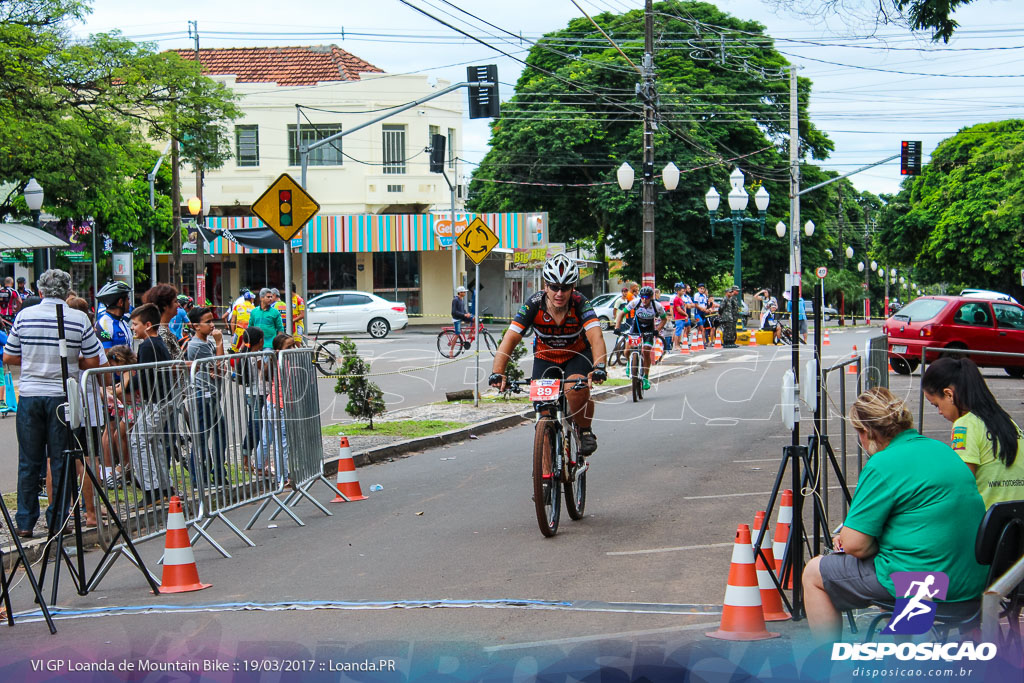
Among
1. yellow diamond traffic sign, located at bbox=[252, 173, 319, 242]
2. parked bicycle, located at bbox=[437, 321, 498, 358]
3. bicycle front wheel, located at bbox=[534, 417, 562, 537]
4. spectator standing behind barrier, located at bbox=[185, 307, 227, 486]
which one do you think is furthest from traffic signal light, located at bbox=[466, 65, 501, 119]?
bicycle front wheel, located at bbox=[534, 417, 562, 537]

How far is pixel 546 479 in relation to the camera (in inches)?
316

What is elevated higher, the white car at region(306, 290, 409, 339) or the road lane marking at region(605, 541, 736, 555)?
the white car at region(306, 290, 409, 339)

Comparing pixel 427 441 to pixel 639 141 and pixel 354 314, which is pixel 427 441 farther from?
pixel 639 141

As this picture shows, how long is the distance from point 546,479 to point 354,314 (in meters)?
29.7

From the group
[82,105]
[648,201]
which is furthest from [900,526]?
[82,105]

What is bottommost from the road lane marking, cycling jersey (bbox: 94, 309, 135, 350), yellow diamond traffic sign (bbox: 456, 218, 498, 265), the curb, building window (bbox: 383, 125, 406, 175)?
the curb

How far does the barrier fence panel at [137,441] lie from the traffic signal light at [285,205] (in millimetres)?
5005

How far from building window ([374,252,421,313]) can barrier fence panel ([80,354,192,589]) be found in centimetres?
4055

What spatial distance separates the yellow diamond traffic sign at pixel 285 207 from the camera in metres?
12.8

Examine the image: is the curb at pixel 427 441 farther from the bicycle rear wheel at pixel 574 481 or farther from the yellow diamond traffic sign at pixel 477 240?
the bicycle rear wheel at pixel 574 481

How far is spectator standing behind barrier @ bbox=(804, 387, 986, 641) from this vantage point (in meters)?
4.54

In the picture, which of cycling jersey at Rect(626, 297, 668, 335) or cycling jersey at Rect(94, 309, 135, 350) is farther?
cycling jersey at Rect(626, 297, 668, 335)

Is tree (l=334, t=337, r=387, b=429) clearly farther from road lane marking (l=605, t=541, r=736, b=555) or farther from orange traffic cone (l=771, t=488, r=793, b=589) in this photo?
orange traffic cone (l=771, t=488, r=793, b=589)

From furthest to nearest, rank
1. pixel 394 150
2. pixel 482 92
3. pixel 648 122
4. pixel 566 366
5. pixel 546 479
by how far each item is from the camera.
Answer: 1. pixel 394 150
2. pixel 648 122
3. pixel 482 92
4. pixel 566 366
5. pixel 546 479
